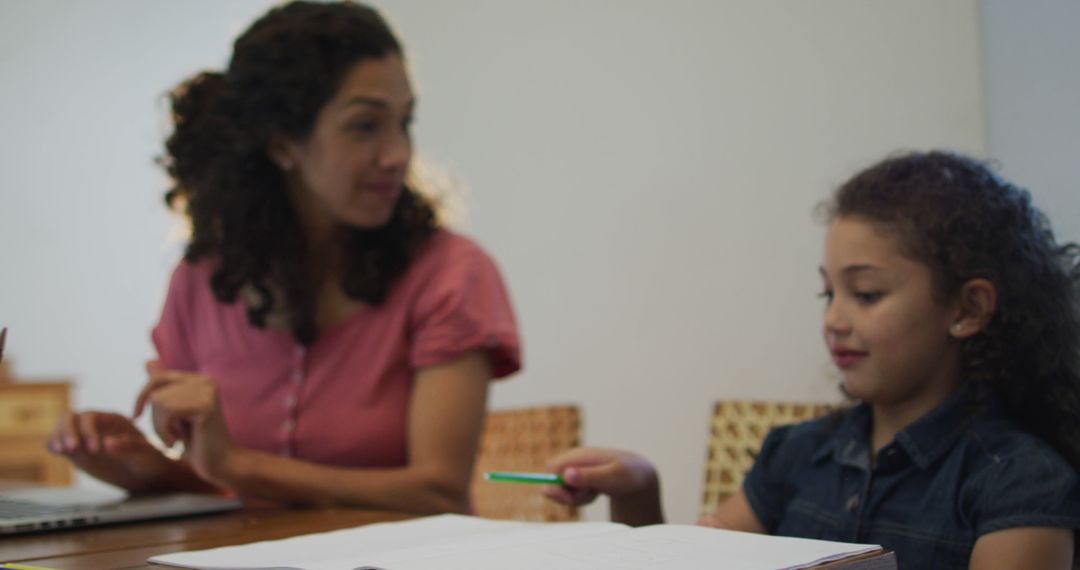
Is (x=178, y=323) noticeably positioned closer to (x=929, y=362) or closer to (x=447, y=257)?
(x=447, y=257)

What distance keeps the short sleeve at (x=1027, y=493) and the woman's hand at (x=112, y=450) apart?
89 cm

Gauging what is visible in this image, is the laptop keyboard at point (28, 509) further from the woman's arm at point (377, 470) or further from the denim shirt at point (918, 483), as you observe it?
the denim shirt at point (918, 483)

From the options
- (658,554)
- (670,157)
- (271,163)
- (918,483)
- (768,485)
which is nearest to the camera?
(658,554)

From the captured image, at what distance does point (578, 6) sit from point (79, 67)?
2178 mm

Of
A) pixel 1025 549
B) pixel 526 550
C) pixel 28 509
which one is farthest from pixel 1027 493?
pixel 28 509

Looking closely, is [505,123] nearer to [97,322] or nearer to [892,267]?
[892,267]

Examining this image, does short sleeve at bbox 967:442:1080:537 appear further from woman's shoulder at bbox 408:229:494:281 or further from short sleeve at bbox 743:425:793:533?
woman's shoulder at bbox 408:229:494:281

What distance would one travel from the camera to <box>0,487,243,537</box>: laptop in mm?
1002

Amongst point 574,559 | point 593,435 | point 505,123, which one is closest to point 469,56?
point 505,123

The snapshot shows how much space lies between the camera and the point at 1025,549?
30.8 inches

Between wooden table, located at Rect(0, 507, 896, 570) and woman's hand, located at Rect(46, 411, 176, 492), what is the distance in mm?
182

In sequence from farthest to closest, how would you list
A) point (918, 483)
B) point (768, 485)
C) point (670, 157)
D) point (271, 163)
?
point (670, 157) → point (271, 163) → point (768, 485) → point (918, 483)

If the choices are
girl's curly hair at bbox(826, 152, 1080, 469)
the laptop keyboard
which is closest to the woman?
the laptop keyboard

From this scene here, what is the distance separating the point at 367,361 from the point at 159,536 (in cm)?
41
